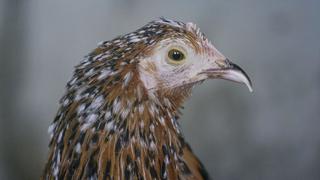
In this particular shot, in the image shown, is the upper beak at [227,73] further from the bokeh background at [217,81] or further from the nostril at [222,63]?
the bokeh background at [217,81]

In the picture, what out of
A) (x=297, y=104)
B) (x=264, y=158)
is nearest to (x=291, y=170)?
(x=264, y=158)

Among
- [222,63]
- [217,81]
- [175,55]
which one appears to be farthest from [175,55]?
[217,81]

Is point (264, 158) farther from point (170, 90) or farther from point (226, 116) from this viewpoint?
point (170, 90)

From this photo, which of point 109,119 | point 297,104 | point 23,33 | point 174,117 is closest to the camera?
point 109,119

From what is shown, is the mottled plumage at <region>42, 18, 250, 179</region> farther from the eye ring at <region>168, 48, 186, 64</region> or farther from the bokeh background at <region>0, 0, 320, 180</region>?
the bokeh background at <region>0, 0, 320, 180</region>

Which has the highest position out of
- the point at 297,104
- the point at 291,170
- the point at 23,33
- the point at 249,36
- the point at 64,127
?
the point at 23,33

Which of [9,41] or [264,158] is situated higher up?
[9,41]

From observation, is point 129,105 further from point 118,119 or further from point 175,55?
point 175,55
